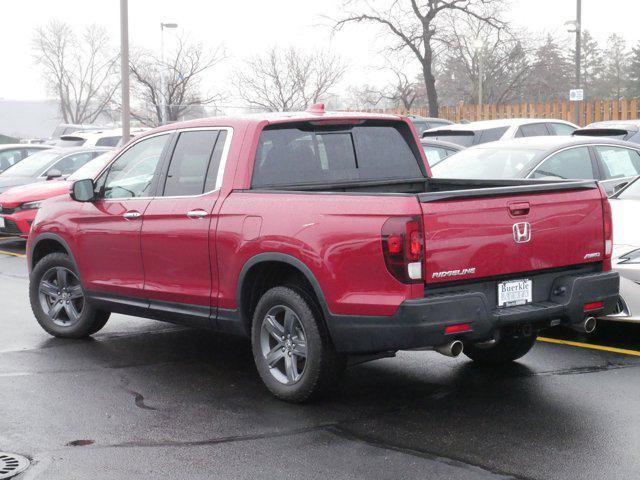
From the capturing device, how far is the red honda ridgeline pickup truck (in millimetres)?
5328

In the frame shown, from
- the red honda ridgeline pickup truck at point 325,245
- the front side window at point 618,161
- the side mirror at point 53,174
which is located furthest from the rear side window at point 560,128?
the red honda ridgeline pickup truck at point 325,245

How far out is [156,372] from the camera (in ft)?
22.9

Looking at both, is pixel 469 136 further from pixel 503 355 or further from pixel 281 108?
pixel 281 108

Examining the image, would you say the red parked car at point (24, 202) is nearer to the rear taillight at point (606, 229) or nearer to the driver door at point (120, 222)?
the driver door at point (120, 222)

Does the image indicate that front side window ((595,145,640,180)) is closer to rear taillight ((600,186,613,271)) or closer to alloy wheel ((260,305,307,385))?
rear taillight ((600,186,613,271))

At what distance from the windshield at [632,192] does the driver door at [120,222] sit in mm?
4405

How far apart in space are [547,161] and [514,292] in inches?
192

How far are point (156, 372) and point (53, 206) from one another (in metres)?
1.92

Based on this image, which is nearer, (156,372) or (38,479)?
(38,479)

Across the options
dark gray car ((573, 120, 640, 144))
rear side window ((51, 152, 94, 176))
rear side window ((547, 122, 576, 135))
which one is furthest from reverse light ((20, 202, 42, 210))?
rear side window ((547, 122, 576, 135))

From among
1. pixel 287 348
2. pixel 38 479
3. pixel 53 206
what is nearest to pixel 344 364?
pixel 287 348

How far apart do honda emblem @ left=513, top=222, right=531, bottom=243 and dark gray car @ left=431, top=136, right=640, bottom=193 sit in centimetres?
444

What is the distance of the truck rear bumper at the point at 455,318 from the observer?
526 cm

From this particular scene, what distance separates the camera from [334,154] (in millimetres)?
6766
